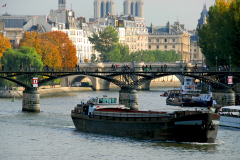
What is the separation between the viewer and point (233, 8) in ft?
296

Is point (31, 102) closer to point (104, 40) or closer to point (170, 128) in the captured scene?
point (170, 128)

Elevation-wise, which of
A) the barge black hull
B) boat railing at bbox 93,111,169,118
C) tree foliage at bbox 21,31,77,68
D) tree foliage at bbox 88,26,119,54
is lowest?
the barge black hull

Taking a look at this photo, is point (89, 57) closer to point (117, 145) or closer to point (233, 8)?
point (233, 8)

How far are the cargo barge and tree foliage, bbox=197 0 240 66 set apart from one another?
3486cm

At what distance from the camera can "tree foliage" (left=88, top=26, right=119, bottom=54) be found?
19115 cm

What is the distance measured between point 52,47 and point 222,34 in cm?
5215

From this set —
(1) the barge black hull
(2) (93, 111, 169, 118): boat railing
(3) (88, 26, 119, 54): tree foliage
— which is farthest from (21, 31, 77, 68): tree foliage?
(1) the barge black hull

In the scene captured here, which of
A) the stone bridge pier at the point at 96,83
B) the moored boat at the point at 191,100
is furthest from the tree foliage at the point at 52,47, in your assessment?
the moored boat at the point at 191,100

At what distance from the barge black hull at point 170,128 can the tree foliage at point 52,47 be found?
7557 cm

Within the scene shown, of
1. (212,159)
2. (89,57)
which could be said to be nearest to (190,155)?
(212,159)

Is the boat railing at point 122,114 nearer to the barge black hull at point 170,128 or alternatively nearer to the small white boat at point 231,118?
the barge black hull at point 170,128

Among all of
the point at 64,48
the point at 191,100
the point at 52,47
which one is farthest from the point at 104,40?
the point at 191,100

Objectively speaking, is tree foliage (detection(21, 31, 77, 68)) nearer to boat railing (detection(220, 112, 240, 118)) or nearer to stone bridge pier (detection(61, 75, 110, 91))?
stone bridge pier (detection(61, 75, 110, 91))

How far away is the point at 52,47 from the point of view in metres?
134
